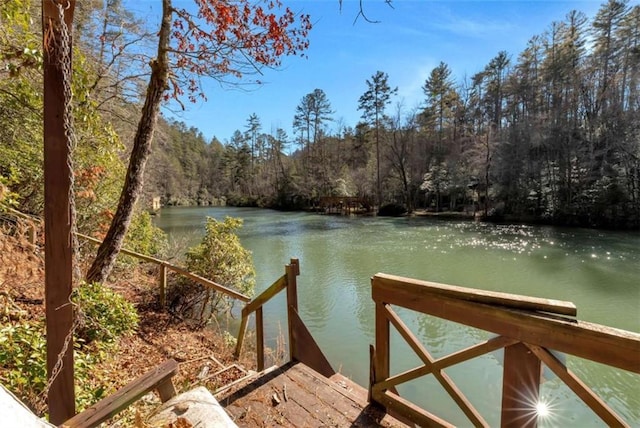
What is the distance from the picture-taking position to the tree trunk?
4172 millimetres

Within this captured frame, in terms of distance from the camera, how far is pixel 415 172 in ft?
94.1

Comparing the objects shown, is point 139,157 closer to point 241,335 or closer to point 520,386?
point 241,335

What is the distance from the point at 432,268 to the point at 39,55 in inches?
386

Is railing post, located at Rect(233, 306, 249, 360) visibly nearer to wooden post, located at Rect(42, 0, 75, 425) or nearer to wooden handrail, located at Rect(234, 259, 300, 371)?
wooden handrail, located at Rect(234, 259, 300, 371)

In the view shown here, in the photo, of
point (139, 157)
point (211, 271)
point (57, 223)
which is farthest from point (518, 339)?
point (211, 271)

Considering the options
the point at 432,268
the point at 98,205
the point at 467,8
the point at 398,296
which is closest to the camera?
the point at 398,296

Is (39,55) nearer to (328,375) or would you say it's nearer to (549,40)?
(328,375)

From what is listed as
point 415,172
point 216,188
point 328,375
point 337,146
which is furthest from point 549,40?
point 216,188

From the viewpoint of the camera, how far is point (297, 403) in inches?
90.0

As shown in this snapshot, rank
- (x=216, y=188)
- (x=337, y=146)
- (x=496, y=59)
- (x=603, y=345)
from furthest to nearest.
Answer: (x=216, y=188) < (x=337, y=146) < (x=496, y=59) < (x=603, y=345)

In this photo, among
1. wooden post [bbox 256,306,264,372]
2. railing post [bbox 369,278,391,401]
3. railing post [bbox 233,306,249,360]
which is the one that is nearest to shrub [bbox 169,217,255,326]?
railing post [bbox 233,306,249,360]

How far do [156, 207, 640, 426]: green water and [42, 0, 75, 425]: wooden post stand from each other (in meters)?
2.27

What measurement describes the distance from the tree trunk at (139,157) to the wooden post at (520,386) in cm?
452

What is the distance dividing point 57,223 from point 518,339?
2.32 m
